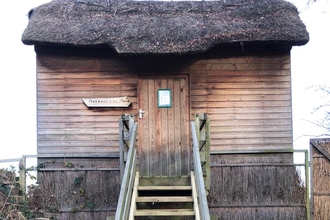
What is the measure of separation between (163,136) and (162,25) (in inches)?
88.2

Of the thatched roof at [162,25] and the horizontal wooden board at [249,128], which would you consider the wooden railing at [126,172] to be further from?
the horizontal wooden board at [249,128]

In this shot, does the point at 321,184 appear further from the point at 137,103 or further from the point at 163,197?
the point at 137,103

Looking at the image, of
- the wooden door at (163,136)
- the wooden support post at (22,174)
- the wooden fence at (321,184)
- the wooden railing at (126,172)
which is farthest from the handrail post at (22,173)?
the wooden fence at (321,184)

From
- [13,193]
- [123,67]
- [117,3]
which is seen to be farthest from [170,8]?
[13,193]

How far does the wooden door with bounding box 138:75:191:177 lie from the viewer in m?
8.10

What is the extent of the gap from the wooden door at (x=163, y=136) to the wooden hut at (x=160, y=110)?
0.02 m

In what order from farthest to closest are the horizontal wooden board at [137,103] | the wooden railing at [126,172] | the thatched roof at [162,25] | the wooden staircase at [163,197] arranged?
the horizontal wooden board at [137,103], the thatched roof at [162,25], the wooden staircase at [163,197], the wooden railing at [126,172]

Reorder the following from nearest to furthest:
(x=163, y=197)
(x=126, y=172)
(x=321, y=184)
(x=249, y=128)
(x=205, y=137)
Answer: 1. (x=126, y=172)
2. (x=163, y=197)
3. (x=205, y=137)
4. (x=321, y=184)
5. (x=249, y=128)

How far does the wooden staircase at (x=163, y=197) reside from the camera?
19.4 ft

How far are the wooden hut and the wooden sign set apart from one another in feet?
0.07

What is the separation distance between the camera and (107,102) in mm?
8109

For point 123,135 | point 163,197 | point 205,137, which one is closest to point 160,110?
point 123,135

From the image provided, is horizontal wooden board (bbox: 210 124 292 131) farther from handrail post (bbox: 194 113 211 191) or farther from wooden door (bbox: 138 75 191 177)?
handrail post (bbox: 194 113 211 191)

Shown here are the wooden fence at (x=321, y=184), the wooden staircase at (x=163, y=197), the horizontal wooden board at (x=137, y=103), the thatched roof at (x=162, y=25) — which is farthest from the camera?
the horizontal wooden board at (x=137, y=103)
